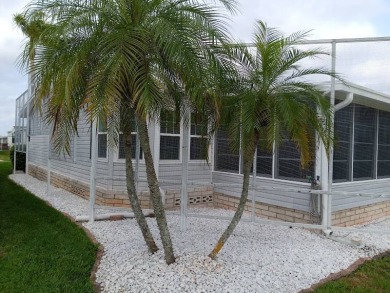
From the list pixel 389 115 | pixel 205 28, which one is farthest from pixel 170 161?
pixel 389 115

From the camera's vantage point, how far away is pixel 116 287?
3.61m

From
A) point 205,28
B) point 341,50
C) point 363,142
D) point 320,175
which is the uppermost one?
point 341,50

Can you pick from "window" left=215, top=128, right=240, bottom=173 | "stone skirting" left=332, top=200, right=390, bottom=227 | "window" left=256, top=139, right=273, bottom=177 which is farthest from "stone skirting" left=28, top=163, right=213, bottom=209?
"stone skirting" left=332, top=200, right=390, bottom=227

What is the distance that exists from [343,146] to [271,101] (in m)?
3.07

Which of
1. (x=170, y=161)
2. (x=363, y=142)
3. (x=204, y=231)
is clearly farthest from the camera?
(x=170, y=161)

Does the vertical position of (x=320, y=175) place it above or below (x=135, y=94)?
below

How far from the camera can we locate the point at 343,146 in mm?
6273

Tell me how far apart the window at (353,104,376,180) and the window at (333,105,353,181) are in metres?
0.25

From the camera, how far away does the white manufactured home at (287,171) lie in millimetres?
5844

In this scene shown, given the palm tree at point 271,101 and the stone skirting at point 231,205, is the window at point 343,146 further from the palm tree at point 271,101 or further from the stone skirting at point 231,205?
the palm tree at point 271,101

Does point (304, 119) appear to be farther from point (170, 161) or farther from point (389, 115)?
point (389, 115)

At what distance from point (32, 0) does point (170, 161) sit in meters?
4.42

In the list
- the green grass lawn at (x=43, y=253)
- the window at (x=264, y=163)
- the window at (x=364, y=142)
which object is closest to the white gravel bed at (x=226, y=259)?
the green grass lawn at (x=43, y=253)

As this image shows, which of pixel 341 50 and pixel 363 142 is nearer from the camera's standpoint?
pixel 341 50
